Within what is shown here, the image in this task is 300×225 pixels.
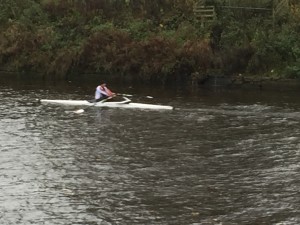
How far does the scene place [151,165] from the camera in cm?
1892

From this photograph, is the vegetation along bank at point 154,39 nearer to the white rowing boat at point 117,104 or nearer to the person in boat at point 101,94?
the person in boat at point 101,94

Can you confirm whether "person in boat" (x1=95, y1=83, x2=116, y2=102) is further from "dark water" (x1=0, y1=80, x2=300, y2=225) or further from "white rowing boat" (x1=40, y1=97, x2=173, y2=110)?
"dark water" (x1=0, y1=80, x2=300, y2=225)

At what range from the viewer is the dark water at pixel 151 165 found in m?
14.2

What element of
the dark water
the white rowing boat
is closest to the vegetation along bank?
the dark water

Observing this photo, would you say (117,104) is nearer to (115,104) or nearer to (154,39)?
(115,104)

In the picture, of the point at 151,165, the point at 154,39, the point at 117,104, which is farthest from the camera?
the point at 154,39

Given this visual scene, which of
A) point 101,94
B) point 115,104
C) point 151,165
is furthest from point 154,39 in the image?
point 151,165

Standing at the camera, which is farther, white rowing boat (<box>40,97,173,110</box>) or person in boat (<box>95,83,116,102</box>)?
person in boat (<box>95,83,116,102</box>)

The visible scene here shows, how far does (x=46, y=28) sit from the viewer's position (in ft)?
170

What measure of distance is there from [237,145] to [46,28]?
113 feet

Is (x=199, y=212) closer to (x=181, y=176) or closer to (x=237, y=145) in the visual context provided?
(x=181, y=176)

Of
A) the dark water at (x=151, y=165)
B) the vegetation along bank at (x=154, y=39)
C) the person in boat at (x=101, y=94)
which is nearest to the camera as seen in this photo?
the dark water at (x=151, y=165)

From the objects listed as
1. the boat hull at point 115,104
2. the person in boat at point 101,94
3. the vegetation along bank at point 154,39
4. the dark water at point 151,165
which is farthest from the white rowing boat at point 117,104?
the vegetation along bank at point 154,39

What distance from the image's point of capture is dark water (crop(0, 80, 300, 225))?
14242 mm
